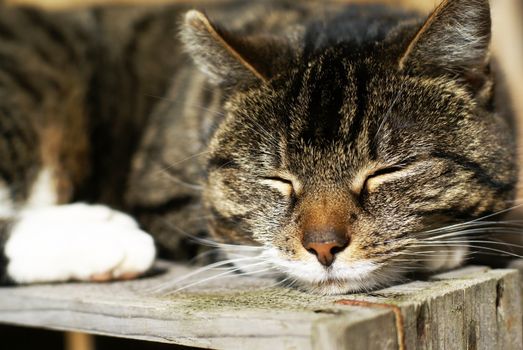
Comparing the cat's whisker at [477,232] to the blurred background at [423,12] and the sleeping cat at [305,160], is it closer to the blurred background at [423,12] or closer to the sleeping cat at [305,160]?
the sleeping cat at [305,160]

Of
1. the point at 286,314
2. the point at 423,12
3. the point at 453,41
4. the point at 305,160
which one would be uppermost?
the point at 423,12

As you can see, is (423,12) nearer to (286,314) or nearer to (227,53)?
(227,53)

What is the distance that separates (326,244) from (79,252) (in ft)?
2.67

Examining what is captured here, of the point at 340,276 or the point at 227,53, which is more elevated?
the point at 227,53

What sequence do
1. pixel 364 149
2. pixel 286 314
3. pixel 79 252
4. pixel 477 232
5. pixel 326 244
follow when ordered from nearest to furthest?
pixel 286 314, pixel 326 244, pixel 364 149, pixel 477 232, pixel 79 252

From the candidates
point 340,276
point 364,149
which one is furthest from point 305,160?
point 340,276

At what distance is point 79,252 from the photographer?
204cm

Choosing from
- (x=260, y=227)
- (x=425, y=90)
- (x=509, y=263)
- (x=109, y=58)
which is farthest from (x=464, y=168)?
(x=109, y=58)

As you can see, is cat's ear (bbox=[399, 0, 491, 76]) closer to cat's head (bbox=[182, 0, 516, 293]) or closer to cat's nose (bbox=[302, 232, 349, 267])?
cat's head (bbox=[182, 0, 516, 293])

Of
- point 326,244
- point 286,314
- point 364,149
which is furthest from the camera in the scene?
point 364,149

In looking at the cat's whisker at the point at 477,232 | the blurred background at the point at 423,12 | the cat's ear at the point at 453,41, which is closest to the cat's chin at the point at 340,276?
the cat's whisker at the point at 477,232

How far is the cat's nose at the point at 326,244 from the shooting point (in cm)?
154

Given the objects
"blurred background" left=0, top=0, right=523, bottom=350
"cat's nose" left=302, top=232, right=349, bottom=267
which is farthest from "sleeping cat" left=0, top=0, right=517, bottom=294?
"blurred background" left=0, top=0, right=523, bottom=350

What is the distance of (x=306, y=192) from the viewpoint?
5.47 ft
